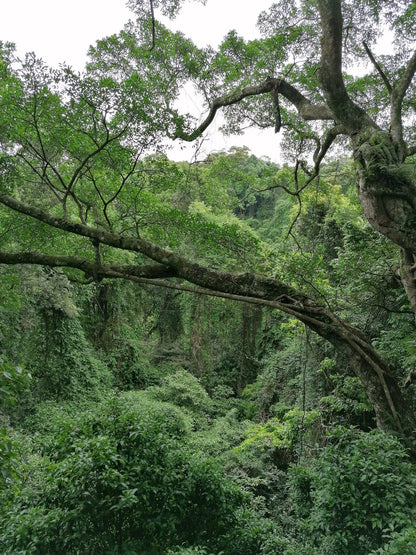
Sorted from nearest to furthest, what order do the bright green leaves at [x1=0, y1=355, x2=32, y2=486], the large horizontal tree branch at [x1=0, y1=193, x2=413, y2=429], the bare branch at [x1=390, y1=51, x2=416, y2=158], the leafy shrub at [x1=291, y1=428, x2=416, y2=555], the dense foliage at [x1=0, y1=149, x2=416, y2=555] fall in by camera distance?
the bright green leaves at [x1=0, y1=355, x2=32, y2=486], the leafy shrub at [x1=291, y1=428, x2=416, y2=555], the dense foliage at [x1=0, y1=149, x2=416, y2=555], the large horizontal tree branch at [x1=0, y1=193, x2=413, y2=429], the bare branch at [x1=390, y1=51, x2=416, y2=158]

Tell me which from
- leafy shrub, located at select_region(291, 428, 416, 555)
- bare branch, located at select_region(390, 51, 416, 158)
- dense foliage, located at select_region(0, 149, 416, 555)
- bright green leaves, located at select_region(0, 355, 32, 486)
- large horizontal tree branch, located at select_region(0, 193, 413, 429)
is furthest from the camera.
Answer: bare branch, located at select_region(390, 51, 416, 158)

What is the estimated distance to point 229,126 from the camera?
6305 millimetres

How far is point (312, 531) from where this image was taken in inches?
136

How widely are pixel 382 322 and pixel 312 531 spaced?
14.2 ft

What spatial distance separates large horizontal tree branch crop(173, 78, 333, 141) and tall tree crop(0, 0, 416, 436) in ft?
0.05

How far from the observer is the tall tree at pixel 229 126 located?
3.60m

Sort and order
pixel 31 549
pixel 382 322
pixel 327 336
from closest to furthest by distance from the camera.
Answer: pixel 31 549, pixel 327 336, pixel 382 322

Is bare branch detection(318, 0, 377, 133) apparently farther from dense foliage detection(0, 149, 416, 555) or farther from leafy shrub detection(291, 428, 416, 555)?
leafy shrub detection(291, 428, 416, 555)

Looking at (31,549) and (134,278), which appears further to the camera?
(134,278)

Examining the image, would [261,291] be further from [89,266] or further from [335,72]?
[335,72]

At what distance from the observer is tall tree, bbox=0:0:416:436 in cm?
360

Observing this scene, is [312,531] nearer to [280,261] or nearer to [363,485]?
[363,485]

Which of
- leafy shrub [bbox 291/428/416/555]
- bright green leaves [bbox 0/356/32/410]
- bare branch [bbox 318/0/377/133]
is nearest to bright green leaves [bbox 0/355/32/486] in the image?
bright green leaves [bbox 0/356/32/410]

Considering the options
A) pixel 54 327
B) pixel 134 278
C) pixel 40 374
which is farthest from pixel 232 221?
pixel 134 278
